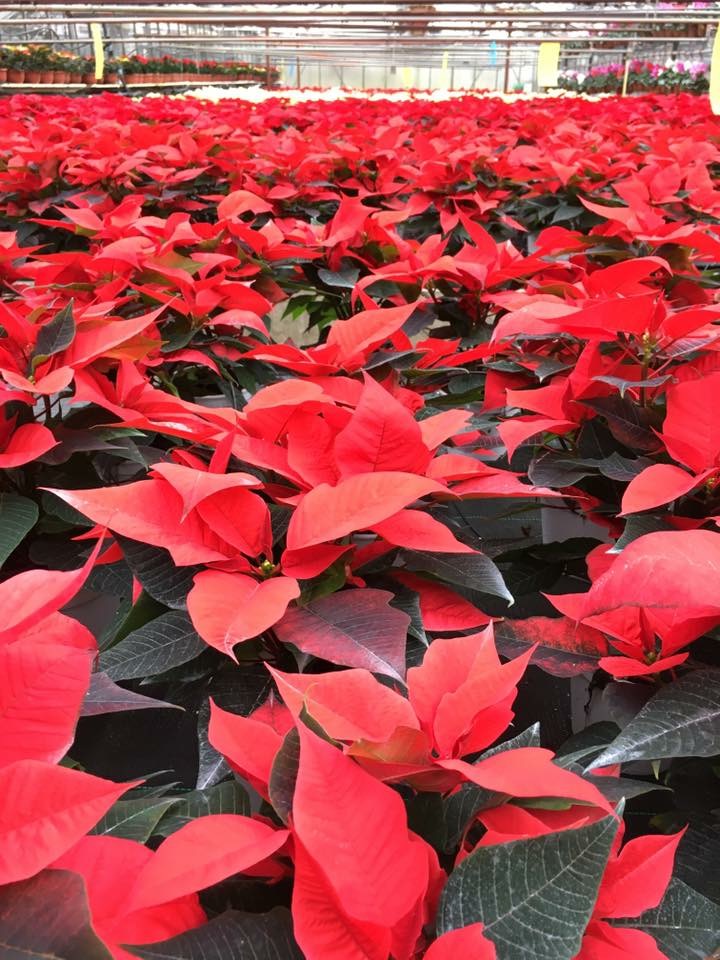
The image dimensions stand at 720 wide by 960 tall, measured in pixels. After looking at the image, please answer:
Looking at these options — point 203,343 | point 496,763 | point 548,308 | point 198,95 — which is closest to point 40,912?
point 496,763

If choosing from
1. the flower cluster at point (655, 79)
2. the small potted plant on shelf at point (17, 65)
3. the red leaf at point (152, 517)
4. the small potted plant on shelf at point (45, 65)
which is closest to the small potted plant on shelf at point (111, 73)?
the small potted plant on shelf at point (45, 65)

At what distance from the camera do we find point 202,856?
33 centimetres

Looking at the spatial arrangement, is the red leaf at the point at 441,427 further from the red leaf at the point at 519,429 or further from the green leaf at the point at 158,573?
the green leaf at the point at 158,573

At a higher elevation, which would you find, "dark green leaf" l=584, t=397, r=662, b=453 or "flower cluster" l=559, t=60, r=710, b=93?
"dark green leaf" l=584, t=397, r=662, b=453

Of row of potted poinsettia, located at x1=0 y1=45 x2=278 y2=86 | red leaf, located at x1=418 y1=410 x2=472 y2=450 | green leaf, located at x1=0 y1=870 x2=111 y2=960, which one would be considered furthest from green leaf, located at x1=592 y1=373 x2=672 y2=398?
row of potted poinsettia, located at x1=0 y1=45 x2=278 y2=86

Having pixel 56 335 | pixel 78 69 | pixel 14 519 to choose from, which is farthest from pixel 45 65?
pixel 14 519

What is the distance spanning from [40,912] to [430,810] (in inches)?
6.8

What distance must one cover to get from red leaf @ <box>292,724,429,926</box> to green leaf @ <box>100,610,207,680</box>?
23 cm

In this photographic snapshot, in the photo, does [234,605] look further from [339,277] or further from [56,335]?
[339,277]

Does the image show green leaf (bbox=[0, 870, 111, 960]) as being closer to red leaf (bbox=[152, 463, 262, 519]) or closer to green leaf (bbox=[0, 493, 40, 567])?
red leaf (bbox=[152, 463, 262, 519])

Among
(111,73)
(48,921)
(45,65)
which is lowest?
(111,73)

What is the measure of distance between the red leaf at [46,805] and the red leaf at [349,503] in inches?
9.1

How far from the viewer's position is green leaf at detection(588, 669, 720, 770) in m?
0.47

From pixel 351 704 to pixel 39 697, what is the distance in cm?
14
